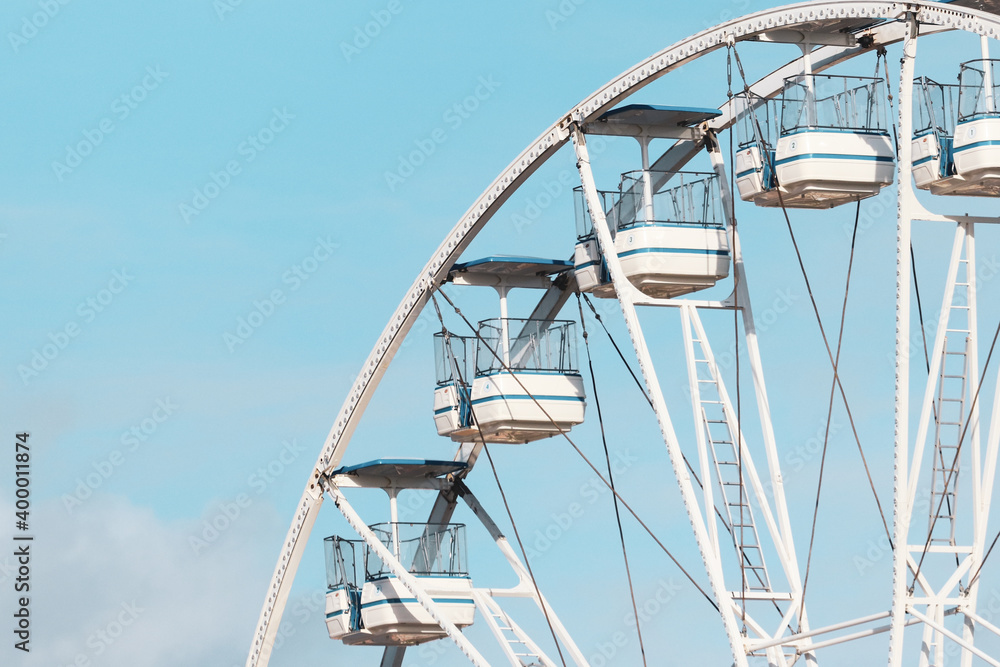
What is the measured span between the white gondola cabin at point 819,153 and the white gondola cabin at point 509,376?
1060 centimetres

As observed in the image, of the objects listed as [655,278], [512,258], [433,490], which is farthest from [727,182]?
[433,490]

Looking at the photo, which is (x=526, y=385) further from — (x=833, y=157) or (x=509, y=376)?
(x=833, y=157)

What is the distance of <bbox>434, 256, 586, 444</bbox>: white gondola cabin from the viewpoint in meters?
53.9

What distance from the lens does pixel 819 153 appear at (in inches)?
1724

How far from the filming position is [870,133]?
146 feet

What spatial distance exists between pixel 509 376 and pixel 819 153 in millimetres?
12750

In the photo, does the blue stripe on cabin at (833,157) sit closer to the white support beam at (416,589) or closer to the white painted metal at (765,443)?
the white painted metal at (765,443)

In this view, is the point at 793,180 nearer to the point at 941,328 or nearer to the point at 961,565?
the point at 941,328

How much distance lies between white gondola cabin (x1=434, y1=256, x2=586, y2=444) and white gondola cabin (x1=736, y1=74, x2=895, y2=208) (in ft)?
34.8

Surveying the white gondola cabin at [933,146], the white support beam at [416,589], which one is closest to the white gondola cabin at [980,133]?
the white gondola cabin at [933,146]

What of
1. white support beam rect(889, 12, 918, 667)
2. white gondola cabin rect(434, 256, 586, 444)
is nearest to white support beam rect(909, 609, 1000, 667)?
white support beam rect(889, 12, 918, 667)

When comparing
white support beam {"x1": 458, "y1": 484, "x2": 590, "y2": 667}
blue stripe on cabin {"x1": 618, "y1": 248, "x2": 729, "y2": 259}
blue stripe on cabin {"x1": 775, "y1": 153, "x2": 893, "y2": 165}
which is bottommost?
white support beam {"x1": 458, "y1": 484, "x2": 590, "y2": 667}

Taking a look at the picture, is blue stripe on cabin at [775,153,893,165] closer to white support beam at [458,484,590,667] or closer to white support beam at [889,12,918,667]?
white support beam at [889,12,918,667]

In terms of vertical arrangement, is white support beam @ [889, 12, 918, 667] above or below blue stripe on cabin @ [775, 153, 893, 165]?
below
